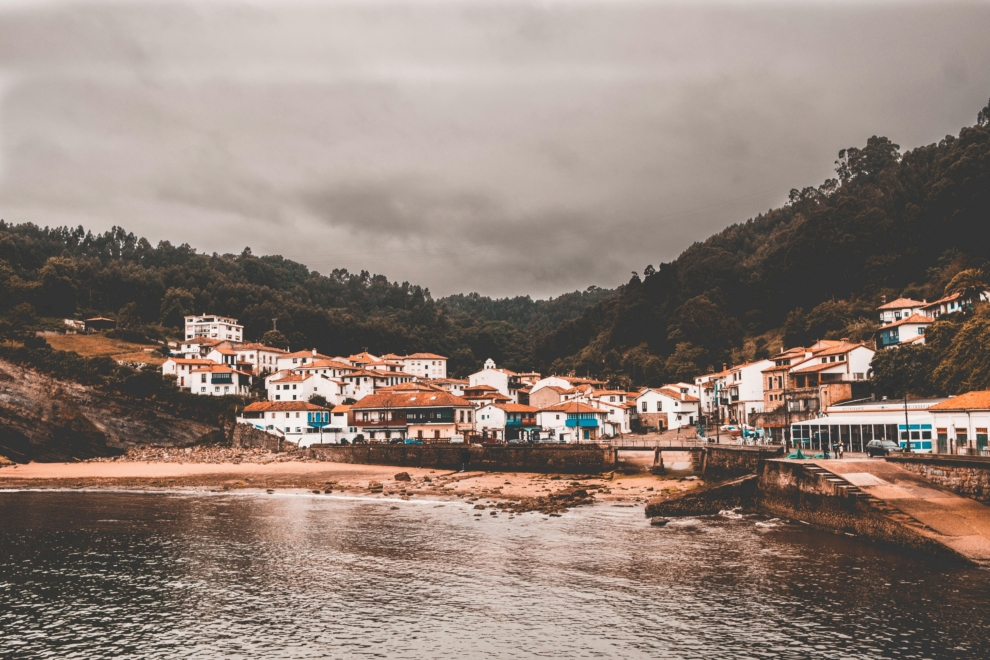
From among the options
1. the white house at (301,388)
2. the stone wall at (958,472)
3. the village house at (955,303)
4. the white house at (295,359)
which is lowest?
the stone wall at (958,472)

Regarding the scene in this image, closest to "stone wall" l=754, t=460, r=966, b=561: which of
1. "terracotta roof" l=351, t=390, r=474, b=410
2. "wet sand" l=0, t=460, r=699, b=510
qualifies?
"wet sand" l=0, t=460, r=699, b=510

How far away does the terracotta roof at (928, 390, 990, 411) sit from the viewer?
110ft

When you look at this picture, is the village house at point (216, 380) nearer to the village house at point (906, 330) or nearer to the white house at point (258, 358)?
the white house at point (258, 358)

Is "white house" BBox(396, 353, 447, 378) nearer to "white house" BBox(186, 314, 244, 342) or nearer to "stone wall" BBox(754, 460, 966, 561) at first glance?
"white house" BBox(186, 314, 244, 342)

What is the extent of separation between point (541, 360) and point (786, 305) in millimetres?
57662

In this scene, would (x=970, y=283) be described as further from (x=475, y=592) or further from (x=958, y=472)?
(x=475, y=592)

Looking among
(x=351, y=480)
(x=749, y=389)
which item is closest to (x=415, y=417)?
(x=351, y=480)

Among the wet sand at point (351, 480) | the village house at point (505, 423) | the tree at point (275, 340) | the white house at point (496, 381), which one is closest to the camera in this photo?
the wet sand at point (351, 480)

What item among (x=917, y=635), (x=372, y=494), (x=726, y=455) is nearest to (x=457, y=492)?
(x=372, y=494)

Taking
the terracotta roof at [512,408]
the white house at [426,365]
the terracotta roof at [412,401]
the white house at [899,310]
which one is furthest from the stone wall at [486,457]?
the white house at [426,365]

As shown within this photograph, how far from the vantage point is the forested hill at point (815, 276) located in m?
88.6

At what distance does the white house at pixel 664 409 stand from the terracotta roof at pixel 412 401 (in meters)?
23.7

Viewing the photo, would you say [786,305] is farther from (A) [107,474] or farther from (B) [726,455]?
(A) [107,474]

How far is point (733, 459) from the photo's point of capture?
45688mm
